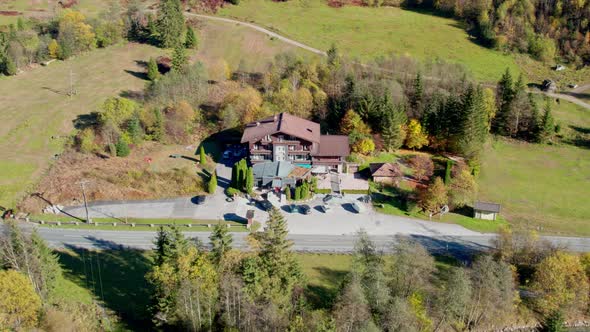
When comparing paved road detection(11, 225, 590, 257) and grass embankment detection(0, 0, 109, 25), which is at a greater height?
grass embankment detection(0, 0, 109, 25)

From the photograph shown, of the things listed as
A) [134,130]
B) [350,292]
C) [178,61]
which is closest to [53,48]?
[178,61]

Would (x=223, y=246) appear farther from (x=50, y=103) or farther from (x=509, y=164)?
(x=50, y=103)

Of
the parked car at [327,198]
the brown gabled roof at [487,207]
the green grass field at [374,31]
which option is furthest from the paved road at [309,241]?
the green grass field at [374,31]

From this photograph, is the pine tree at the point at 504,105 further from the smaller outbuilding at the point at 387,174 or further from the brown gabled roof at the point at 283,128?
the brown gabled roof at the point at 283,128

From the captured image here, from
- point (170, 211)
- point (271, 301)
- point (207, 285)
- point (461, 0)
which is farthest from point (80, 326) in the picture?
point (461, 0)

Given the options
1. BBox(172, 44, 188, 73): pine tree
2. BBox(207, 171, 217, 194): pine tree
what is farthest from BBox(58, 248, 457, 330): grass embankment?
BBox(172, 44, 188, 73): pine tree

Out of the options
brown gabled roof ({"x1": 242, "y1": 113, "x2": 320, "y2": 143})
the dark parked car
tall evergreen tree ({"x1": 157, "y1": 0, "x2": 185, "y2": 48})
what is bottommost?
the dark parked car

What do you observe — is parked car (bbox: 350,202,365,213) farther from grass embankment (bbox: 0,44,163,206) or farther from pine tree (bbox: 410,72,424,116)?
grass embankment (bbox: 0,44,163,206)
